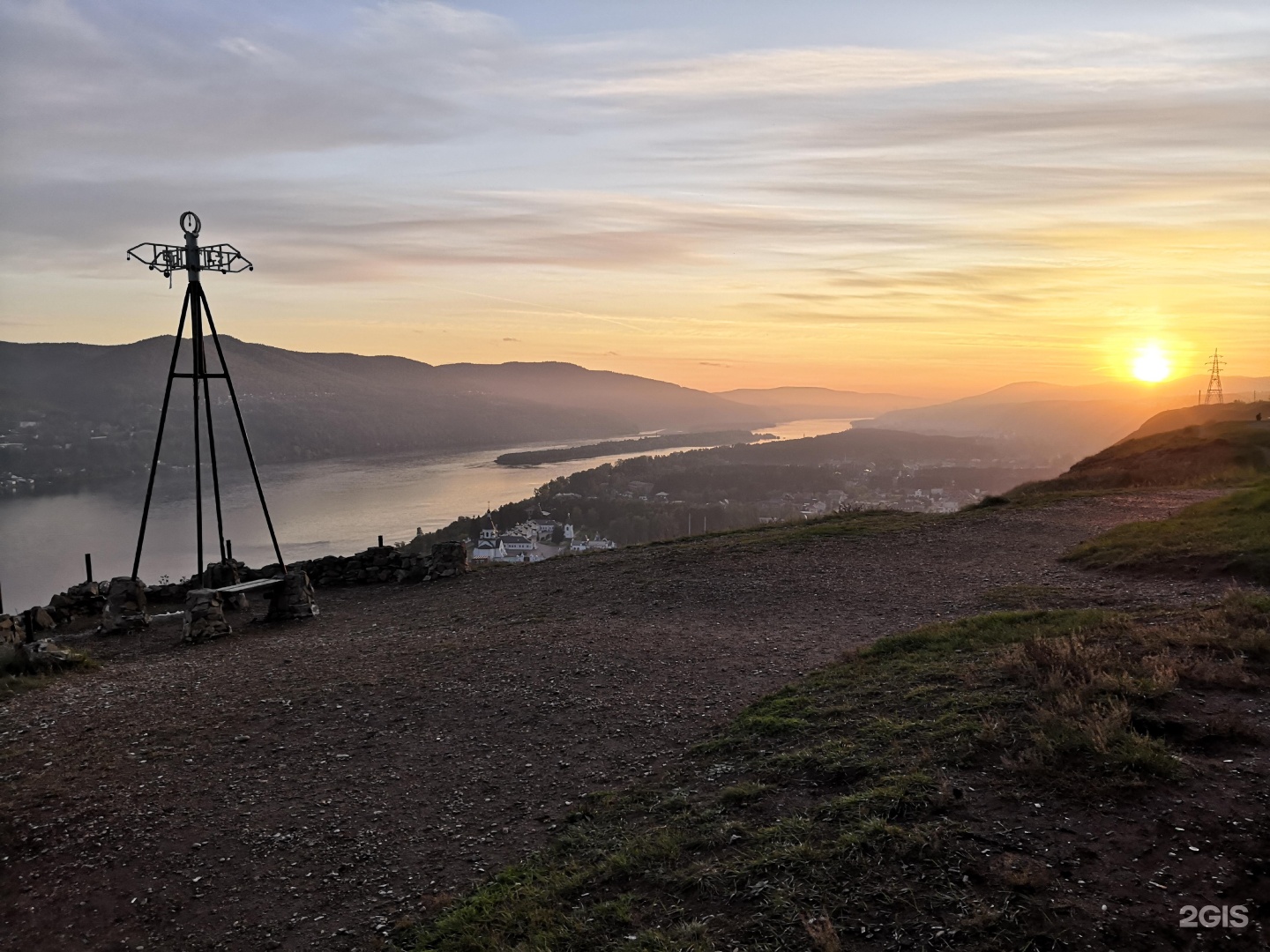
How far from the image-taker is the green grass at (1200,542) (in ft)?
31.6

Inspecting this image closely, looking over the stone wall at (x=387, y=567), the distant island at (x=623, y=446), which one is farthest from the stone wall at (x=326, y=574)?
the distant island at (x=623, y=446)

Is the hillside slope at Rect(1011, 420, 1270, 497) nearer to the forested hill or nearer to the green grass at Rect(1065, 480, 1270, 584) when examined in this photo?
the green grass at Rect(1065, 480, 1270, 584)

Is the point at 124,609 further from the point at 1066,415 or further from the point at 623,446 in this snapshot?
the point at 1066,415

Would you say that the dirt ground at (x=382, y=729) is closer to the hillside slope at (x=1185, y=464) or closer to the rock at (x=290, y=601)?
the rock at (x=290, y=601)

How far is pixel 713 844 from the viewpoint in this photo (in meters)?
4.56

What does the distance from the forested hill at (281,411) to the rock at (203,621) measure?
63.9 meters

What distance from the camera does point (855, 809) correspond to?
4.54 meters

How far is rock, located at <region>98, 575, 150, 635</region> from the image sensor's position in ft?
40.8

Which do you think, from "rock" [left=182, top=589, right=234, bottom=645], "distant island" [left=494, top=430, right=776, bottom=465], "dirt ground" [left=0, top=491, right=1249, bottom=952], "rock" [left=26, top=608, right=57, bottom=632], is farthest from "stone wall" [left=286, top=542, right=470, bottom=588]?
"distant island" [left=494, top=430, right=776, bottom=465]

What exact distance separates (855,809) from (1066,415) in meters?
132

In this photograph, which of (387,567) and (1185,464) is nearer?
(387,567)

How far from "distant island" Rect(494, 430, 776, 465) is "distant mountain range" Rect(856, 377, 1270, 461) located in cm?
2762

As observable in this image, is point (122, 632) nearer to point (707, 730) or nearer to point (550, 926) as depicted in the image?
point (707, 730)

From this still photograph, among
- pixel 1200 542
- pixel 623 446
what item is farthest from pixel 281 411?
pixel 1200 542
